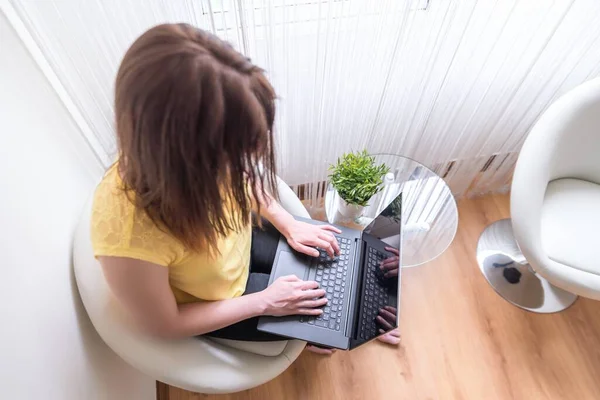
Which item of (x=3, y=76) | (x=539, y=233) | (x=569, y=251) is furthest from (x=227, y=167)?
(x=569, y=251)

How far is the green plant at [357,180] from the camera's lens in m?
1.15

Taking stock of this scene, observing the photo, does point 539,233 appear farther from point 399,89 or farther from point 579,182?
point 399,89

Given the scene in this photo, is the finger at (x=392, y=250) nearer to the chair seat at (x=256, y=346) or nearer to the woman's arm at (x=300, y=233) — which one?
the woman's arm at (x=300, y=233)

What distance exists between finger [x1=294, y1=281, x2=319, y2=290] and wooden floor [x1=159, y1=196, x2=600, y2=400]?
53cm

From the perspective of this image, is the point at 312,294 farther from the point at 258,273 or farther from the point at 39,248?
the point at 39,248

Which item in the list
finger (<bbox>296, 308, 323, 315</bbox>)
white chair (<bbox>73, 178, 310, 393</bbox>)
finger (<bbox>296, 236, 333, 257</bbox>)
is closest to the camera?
white chair (<bbox>73, 178, 310, 393</bbox>)

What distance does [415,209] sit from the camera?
54.7 inches

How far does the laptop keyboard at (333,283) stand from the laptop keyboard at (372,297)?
63 mm

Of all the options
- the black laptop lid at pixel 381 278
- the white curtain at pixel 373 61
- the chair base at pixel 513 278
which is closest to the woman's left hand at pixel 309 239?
the black laptop lid at pixel 381 278

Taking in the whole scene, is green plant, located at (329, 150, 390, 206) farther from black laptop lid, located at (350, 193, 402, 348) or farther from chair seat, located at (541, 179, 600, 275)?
chair seat, located at (541, 179, 600, 275)

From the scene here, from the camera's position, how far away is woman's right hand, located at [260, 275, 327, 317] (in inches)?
36.5

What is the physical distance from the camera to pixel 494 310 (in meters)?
1.53

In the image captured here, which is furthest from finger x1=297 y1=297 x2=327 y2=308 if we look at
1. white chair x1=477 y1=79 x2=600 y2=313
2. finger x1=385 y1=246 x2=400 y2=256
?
white chair x1=477 y1=79 x2=600 y2=313

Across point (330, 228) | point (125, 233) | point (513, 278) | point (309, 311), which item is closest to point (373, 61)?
point (330, 228)
